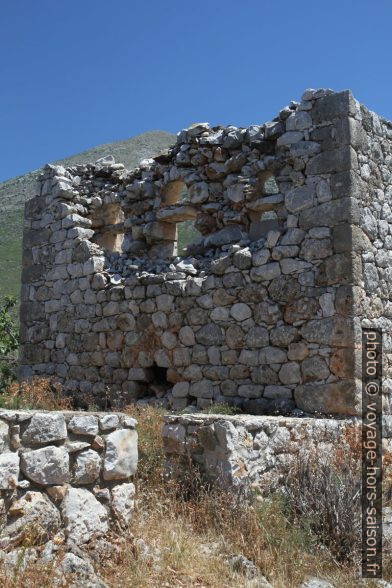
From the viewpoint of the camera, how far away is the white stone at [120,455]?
14.4ft

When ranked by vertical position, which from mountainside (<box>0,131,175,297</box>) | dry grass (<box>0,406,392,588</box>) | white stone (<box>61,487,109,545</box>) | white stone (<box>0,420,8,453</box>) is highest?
mountainside (<box>0,131,175,297</box>)

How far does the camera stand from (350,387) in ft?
23.5

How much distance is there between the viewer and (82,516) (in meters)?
4.13

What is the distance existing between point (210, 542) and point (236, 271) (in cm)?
415

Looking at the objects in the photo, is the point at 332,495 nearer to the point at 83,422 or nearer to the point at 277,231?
the point at 83,422

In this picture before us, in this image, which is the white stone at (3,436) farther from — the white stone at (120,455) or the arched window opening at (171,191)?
the arched window opening at (171,191)

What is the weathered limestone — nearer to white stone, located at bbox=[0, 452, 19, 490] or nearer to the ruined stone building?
the ruined stone building

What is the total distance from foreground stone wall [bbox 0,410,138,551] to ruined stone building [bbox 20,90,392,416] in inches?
136

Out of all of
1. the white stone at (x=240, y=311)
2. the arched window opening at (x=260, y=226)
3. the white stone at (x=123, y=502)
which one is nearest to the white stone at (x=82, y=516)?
the white stone at (x=123, y=502)

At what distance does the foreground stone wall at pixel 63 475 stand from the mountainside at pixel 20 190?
22.4m

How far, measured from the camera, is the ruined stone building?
7.51 m

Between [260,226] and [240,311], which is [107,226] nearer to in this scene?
[260,226]

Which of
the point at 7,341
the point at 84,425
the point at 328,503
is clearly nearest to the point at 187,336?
the point at 328,503

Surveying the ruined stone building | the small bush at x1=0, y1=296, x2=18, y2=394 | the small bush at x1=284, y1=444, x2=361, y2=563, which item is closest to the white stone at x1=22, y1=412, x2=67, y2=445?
the small bush at x1=284, y1=444, x2=361, y2=563
